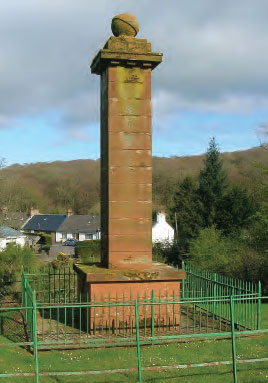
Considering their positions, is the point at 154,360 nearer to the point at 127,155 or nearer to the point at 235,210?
the point at 127,155

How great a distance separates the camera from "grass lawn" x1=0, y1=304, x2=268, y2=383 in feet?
26.4

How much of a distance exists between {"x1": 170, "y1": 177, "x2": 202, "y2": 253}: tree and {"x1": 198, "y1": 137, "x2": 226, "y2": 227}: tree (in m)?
0.68

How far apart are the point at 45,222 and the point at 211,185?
145 ft

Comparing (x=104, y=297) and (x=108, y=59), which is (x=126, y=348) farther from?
(x=108, y=59)

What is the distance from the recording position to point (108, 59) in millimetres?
11133

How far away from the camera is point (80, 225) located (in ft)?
249

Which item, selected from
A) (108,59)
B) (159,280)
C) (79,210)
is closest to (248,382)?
(159,280)

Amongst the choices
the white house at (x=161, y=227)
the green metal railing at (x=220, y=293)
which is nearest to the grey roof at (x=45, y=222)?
the white house at (x=161, y=227)

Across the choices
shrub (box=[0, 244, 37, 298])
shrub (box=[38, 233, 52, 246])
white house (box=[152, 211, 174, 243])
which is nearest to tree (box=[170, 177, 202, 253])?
white house (box=[152, 211, 174, 243])

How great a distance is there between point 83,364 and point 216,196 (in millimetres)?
34057

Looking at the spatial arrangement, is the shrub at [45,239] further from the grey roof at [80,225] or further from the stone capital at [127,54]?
the stone capital at [127,54]

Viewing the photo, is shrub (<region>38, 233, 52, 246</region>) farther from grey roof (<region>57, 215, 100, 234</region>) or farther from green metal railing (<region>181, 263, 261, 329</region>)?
green metal railing (<region>181, 263, 261, 329</region>)

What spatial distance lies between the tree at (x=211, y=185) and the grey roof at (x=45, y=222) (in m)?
39.3

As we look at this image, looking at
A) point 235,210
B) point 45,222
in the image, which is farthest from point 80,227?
point 235,210
